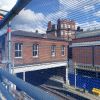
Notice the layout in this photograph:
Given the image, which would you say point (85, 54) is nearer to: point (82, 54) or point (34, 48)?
point (82, 54)

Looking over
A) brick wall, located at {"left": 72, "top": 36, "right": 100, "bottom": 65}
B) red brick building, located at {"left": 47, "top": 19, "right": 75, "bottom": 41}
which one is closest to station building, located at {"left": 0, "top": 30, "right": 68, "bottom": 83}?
brick wall, located at {"left": 72, "top": 36, "right": 100, "bottom": 65}

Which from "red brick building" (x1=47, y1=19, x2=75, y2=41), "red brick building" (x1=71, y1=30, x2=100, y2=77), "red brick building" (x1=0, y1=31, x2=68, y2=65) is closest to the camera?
"red brick building" (x1=47, y1=19, x2=75, y2=41)

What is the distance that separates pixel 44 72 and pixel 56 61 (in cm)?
220

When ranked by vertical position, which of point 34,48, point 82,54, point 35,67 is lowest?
point 35,67

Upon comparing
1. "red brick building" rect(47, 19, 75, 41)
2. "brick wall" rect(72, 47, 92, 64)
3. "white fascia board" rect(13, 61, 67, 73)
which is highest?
"red brick building" rect(47, 19, 75, 41)

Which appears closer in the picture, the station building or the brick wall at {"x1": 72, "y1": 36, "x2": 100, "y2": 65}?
the station building

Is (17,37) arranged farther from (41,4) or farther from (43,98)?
(43,98)

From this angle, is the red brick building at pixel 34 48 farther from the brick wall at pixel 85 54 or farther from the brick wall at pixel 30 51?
the brick wall at pixel 85 54

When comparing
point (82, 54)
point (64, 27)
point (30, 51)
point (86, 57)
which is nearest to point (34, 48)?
point (30, 51)

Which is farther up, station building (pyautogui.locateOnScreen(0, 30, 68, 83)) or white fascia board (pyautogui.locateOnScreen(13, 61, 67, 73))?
station building (pyautogui.locateOnScreen(0, 30, 68, 83))

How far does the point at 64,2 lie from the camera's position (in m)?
2.12

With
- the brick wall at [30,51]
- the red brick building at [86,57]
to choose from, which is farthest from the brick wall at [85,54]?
the brick wall at [30,51]

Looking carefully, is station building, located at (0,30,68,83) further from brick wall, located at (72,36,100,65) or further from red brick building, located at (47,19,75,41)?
red brick building, located at (47,19,75,41)

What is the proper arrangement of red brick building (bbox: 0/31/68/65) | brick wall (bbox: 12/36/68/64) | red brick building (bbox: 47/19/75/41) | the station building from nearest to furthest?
red brick building (bbox: 47/19/75/41), the station building, red brick building (bbox: 0/31/68/65), brick wall (bbox: 12/36/68/64)
